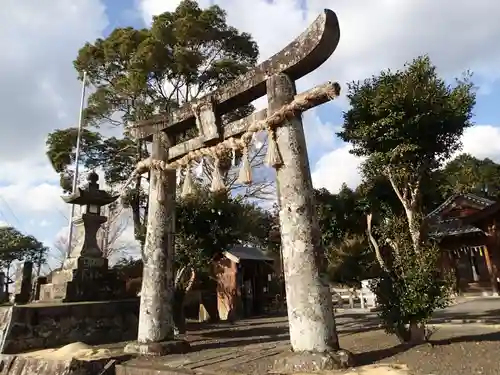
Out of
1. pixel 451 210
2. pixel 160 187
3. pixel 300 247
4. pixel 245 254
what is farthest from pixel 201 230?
pixel 451 210

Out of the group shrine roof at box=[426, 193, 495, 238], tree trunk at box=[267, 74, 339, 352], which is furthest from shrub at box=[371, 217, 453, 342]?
shrine roof at box=[426, 193, 495, 238]

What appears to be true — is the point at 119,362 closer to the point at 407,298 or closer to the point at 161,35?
the point at 407,298

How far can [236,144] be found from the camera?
7082 mm

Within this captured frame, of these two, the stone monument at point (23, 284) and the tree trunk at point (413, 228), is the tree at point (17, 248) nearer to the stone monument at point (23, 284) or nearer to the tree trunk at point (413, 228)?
the stone monument at point (23, 284)

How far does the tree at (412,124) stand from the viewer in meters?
12.3

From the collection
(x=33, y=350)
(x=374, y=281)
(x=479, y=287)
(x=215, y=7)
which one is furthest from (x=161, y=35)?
(x=479, y=287)

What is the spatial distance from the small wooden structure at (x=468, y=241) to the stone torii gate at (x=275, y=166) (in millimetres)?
14291

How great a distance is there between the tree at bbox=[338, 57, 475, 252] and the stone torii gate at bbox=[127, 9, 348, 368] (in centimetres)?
679

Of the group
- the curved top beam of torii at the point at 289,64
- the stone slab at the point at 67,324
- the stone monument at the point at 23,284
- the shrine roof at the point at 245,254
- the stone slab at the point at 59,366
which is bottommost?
the stone slab at the point at 59,366

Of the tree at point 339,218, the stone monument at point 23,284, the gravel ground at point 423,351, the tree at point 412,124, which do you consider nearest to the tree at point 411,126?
the tree at point 412,124

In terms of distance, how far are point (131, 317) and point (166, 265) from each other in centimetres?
338

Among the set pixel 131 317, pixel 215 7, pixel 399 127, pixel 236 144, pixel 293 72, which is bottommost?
pixel 131 317

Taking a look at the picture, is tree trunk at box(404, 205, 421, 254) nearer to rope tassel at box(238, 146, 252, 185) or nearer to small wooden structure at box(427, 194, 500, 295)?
small wooden structure at box(427, 194, 500, 295)

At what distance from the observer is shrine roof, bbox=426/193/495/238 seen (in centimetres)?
1993
